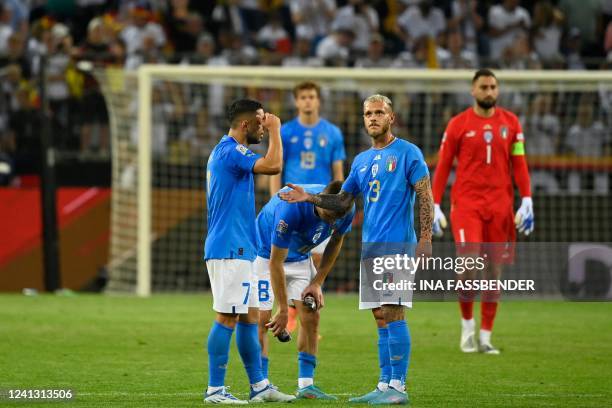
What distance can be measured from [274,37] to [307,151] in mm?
8354

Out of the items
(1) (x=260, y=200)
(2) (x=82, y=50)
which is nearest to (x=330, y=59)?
(1) (x=260, y=200)

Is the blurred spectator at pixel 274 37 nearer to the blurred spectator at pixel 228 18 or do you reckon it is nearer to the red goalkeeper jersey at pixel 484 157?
the blurred spectator at pixel 228 18

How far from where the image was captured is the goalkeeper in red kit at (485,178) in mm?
11555

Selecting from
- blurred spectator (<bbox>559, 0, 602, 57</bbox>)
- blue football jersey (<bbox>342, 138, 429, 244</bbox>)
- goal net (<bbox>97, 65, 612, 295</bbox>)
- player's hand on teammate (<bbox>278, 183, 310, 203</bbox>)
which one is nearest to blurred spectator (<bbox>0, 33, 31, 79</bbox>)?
goal net (<bbox>97, 65, 612, 295</bbox>)

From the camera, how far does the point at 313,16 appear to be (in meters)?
21.4

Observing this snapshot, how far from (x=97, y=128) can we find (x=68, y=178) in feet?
3.13

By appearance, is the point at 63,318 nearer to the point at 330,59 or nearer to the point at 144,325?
the point at 144,325

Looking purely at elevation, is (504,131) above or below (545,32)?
below

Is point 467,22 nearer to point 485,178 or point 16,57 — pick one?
point 16,57

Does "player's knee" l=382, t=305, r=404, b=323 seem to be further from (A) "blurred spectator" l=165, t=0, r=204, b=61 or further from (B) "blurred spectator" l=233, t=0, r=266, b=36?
(B) "blurred spectator" l=233, t=0, r=266, b=36

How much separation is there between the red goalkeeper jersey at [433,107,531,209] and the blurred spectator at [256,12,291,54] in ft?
30.9

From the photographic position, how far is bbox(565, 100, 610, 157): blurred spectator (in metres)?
18.2

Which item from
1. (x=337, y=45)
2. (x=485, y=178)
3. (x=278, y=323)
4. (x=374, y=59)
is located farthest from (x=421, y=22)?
(x=278, y=323)

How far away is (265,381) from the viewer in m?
8.12
